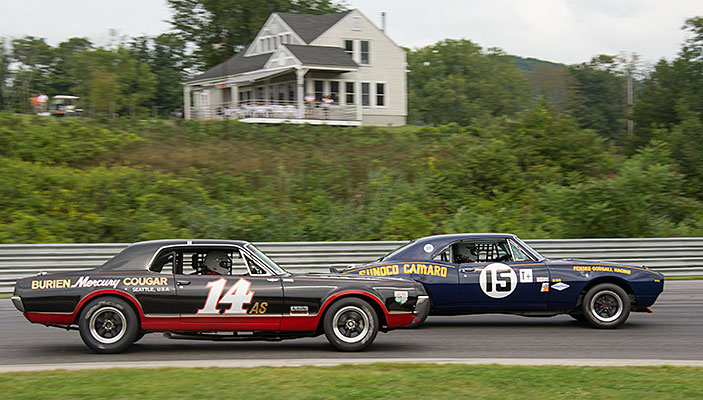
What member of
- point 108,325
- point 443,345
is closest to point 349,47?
point 443,345

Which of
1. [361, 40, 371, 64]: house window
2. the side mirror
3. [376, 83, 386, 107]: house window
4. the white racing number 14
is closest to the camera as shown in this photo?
the white racing number 14

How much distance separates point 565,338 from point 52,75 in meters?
57.3

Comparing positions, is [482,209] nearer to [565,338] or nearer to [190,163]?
[190,163]

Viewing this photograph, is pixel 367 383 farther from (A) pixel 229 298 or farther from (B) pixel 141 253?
(B) pixel 141 253

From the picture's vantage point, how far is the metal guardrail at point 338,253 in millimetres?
15352

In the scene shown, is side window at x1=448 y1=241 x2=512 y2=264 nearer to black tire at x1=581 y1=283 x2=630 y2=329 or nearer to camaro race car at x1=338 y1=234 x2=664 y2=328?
camaro race car at x1=338 y1=234 x2=664 y2=328

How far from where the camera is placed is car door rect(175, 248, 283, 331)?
8.53 meters

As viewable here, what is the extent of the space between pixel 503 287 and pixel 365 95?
34.8m

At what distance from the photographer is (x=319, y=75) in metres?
42.7

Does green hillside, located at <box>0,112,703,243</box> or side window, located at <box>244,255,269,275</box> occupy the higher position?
green hillside, located at <box>0,112,703,243</box>

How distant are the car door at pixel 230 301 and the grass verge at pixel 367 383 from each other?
1.15 meters

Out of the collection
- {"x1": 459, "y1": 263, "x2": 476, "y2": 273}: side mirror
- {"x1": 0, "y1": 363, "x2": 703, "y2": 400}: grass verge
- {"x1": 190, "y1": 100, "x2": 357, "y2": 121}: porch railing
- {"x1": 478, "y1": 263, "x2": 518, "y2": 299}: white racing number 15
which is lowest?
{"x1": 0, "y1": 363, "x2": 703, "y2": 400}: grass verge

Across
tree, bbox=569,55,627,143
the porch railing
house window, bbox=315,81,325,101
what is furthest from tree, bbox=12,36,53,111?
tree, bbox=569,55,627,143

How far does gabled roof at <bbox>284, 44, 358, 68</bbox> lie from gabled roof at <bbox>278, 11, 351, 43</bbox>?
1.47 metres
